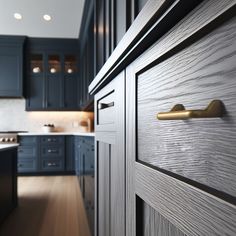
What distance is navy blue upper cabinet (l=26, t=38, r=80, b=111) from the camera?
643 centimetres

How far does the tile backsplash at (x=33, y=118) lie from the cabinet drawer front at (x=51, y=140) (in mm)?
586

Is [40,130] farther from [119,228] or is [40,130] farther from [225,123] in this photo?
[225,123]

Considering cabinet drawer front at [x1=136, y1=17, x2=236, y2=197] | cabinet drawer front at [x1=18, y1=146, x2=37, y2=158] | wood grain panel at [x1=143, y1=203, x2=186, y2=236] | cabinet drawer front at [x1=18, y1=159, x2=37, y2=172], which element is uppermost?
cabinet drawer front at [x1=136, y1=17, x2=236, y2=197]

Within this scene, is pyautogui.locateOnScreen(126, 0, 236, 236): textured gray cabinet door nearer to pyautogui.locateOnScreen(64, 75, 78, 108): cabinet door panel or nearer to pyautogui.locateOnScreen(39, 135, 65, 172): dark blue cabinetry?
pyautogui.locateOnScreen(39, 135, 65, 172): dark blue cabinetry

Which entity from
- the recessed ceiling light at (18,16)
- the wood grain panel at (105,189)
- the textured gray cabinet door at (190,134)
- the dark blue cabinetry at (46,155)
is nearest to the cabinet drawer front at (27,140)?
the dark blue cabinetry at (46,155)

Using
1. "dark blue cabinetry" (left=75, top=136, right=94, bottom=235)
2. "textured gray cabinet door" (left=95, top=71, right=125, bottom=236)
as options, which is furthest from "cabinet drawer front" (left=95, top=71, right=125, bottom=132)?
"dark blue cabinetry" (left=75, top=136, right=94, bottom=235)

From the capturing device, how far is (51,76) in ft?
21.2

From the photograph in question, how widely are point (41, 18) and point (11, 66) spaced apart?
1317 millimetres

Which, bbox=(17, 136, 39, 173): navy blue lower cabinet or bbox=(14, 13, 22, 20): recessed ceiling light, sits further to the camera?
bbox=(17, 136, 39, 173): navy blue lower cabinet

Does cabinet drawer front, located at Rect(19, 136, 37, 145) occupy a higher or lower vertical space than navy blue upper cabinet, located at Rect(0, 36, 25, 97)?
lower

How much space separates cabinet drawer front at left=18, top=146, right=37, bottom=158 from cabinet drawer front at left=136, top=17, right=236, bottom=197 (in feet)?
18.9

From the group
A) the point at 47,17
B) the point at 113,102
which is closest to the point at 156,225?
the point at 113,102

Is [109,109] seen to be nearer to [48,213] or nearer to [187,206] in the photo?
[187,206]

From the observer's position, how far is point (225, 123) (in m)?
0.36
